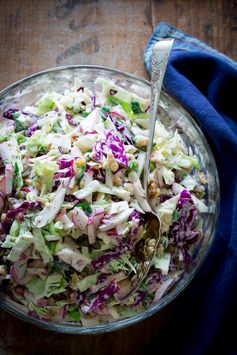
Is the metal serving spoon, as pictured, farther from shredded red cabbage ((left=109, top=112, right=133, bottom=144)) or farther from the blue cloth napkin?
the blue cloth napkin

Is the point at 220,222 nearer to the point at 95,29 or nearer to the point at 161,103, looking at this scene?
the point at 161,103

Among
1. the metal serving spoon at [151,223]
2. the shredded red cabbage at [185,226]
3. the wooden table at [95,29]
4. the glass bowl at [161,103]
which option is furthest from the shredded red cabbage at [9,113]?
the shredded red cabbage at [185,226]

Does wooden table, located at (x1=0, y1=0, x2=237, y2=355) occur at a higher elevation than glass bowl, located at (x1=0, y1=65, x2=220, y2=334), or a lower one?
higher

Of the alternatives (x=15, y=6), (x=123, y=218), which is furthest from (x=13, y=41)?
(x=123, y=218)

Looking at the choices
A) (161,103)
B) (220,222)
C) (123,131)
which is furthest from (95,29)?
(220,222)

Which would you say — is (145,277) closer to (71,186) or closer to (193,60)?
(71,186)

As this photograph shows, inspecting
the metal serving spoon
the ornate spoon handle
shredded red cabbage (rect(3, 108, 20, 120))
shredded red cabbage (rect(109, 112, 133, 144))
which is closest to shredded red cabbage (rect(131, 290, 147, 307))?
the metal serving spoon
